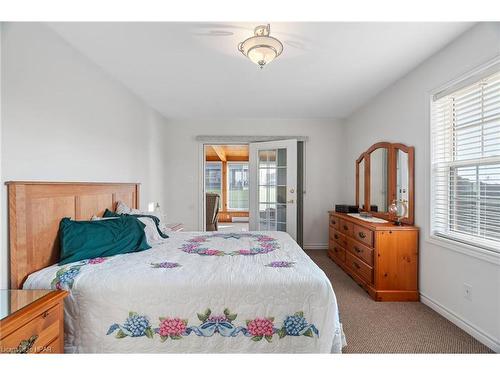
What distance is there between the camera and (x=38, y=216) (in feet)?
5.29

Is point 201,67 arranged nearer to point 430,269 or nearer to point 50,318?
point 50,318

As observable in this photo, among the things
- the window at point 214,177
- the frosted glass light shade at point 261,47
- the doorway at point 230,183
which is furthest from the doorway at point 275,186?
the window at point 214,177

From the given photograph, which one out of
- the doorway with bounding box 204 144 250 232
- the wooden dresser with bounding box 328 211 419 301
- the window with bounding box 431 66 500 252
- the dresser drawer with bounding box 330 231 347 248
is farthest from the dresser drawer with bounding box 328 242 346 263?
the doorway with bounding box 204 144 250 232

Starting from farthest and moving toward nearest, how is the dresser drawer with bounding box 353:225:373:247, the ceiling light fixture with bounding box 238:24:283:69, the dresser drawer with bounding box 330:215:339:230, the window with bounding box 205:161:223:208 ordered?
the window with bounding box 205:161:223:208 < the dresser drawer with bounding box 330:215:339:230 < the dresser drawer with bounding box 353:225:373:247 < the ceiling light fixture with bounding box 238:24:283:69

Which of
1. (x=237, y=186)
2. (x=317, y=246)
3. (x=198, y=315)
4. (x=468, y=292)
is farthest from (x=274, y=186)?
(x=237, y=186)

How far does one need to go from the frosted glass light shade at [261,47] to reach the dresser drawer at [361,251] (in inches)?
87.4

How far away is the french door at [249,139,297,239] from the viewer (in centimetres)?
427

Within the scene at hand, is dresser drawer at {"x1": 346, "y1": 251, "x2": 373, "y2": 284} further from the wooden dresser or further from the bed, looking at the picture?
the bed

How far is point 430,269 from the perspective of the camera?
2332 mm

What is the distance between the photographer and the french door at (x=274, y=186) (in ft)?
14.0

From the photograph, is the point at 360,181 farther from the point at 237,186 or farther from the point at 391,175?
the point at 237,186

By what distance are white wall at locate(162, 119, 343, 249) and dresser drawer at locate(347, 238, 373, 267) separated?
1316mm

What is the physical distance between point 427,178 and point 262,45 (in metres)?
2.01

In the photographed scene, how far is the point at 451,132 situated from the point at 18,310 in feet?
10.7
